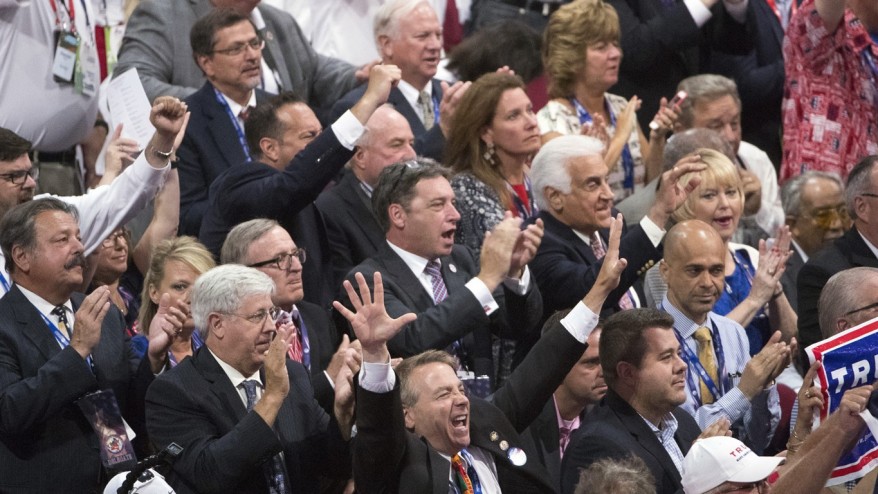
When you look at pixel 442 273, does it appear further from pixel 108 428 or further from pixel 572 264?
pixel 108 428

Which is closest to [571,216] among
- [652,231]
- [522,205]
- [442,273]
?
[522,205]

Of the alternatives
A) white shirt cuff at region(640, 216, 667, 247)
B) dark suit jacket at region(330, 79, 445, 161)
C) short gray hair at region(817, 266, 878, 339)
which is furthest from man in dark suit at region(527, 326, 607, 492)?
dark suit jacket at region(330, 79, 445, 161)

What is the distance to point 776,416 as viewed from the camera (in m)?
6.73

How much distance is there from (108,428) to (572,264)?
2.02 m

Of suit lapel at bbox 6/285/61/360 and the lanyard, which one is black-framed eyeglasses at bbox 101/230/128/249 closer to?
suit lapel at bbox 6/285/61/360

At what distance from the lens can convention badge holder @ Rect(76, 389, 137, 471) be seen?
19.3 feet

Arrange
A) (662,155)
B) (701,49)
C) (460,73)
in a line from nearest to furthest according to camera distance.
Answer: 1. (662,155)
2. (460,73)
3. (701,49)

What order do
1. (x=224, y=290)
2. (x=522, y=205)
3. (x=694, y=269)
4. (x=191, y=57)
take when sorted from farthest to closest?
(x=191, y=57)
(x=522, y=205)
(x=694, y=269)
(x=224, y=290)

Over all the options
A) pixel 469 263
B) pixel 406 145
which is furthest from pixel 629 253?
pixel 406 145

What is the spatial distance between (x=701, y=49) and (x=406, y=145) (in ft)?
9.80

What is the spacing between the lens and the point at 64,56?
304 inches

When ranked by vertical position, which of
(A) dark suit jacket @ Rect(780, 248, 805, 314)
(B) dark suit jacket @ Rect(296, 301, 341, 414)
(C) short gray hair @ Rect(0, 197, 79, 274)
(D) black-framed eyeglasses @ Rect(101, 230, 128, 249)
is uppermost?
(C) short gray hair @ Rect(0, 197, 79, 274)

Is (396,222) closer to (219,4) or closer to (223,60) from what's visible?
(223,60)

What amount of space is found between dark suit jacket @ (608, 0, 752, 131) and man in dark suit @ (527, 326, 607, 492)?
10.0ft
